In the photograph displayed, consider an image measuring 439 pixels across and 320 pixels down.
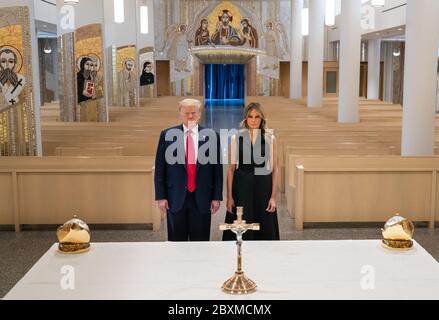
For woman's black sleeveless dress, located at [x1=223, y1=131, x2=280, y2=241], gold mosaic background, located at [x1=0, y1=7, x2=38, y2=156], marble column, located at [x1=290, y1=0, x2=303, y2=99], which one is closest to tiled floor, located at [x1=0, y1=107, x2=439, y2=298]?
gold mosaic background, located at [x1=0, y1=7, x2=38, y2=156]

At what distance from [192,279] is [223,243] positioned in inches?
21.3

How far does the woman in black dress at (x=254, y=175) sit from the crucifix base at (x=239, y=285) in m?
1.87

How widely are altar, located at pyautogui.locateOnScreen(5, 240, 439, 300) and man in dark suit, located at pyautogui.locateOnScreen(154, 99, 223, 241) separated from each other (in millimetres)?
915

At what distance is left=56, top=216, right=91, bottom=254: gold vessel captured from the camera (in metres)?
2.80

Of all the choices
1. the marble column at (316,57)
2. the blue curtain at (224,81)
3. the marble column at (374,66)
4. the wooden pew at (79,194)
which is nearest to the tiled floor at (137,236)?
the wooden pew at (79,194)

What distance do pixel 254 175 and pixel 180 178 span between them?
27.8 inches

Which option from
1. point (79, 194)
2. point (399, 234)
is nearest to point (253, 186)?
point (399, 234)

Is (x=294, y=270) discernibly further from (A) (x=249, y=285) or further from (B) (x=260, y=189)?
(B) (x=260, y=189)

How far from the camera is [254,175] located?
4316 mm

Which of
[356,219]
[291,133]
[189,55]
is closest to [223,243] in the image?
[356,219]

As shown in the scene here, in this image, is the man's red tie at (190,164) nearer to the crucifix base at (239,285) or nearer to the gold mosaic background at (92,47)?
the crucifix base at (239,285)

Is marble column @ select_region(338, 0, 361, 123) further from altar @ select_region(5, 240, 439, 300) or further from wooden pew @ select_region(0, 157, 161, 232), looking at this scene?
altar @ select_region(5, 240, 439, 300)

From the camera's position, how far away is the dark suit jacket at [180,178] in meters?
Answer: 3.82

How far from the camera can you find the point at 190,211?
12.8 feet
